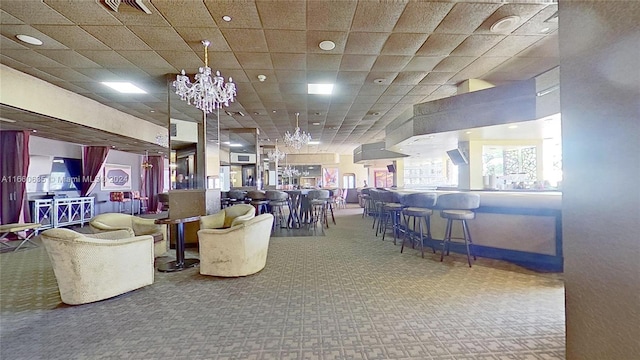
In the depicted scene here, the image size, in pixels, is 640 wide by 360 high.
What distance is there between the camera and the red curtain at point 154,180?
11.6 m

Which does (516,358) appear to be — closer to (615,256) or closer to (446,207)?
(615,256)

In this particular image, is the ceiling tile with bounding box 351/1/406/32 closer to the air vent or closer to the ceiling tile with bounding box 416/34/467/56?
the ceiling tile with bounding box 416/34/467/56

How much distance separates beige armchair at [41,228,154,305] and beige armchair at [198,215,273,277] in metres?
0.79

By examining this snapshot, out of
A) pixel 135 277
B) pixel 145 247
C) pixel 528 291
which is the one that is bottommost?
pixel 528 291

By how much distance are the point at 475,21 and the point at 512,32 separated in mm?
715

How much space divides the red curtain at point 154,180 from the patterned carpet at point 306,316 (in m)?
8.06

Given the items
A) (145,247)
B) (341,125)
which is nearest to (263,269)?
(145,247)

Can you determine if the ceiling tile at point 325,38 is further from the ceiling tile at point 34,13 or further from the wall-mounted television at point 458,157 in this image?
the wall-mounted television at point 458,157

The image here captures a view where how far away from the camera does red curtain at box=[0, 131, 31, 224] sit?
6.36 m

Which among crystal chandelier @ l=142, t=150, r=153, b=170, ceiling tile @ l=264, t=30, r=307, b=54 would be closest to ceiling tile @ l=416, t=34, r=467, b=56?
ceiling tile @ l=264, t=30, r=307, b=54

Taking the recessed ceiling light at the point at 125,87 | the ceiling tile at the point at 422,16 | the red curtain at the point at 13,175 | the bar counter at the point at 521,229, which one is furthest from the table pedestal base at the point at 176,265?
the red curtain at the point at 13,175

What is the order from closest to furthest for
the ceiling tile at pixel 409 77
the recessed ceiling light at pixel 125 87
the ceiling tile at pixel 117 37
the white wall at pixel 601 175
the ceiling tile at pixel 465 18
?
1. the white wall at pixel 601 175
2. the ceiling tile at pixel 465 18
3. the ceiling tile at pixel 117 37
4. the ceiling tile at pixel 409 77
5. the recessed ceiling light at pixel 125 87

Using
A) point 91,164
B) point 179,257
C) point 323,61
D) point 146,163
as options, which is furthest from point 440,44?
point 146,163

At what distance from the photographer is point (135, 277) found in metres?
3.12
